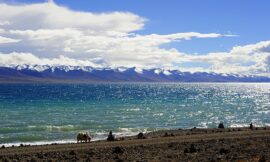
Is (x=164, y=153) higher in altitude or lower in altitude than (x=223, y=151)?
lower

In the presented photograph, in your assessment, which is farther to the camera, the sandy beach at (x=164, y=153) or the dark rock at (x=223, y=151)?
the dark rock at (x=223, y=151)

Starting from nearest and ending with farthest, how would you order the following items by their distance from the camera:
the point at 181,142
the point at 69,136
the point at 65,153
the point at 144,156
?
the point at 144,156 → the point at 65,153 → the point at 181,142 → the point at 69,136

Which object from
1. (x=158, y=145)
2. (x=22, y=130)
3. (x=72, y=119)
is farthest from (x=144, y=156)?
(x=72, y=119)

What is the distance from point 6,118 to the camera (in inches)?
3268

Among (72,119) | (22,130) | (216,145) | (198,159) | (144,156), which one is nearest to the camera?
(198,159)

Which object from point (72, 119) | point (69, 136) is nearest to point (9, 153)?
point (69, 136)

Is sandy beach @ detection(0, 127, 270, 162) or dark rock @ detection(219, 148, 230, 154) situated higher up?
dark rock @ detection(219, 148, 230, 154)

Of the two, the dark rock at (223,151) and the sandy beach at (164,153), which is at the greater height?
the dark rock at (223,151)

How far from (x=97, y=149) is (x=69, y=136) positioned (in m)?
22.8

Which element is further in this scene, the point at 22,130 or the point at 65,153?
the point at 22,130

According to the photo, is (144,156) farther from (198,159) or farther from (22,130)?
(22,130)

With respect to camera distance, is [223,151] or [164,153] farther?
[164,153]

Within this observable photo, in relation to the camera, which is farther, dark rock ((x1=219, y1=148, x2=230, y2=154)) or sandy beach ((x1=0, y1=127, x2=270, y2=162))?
dark rock ((x1=219, y1=148, x2=230, y2=154))

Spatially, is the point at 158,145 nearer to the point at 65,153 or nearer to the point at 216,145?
the point at 216,145
